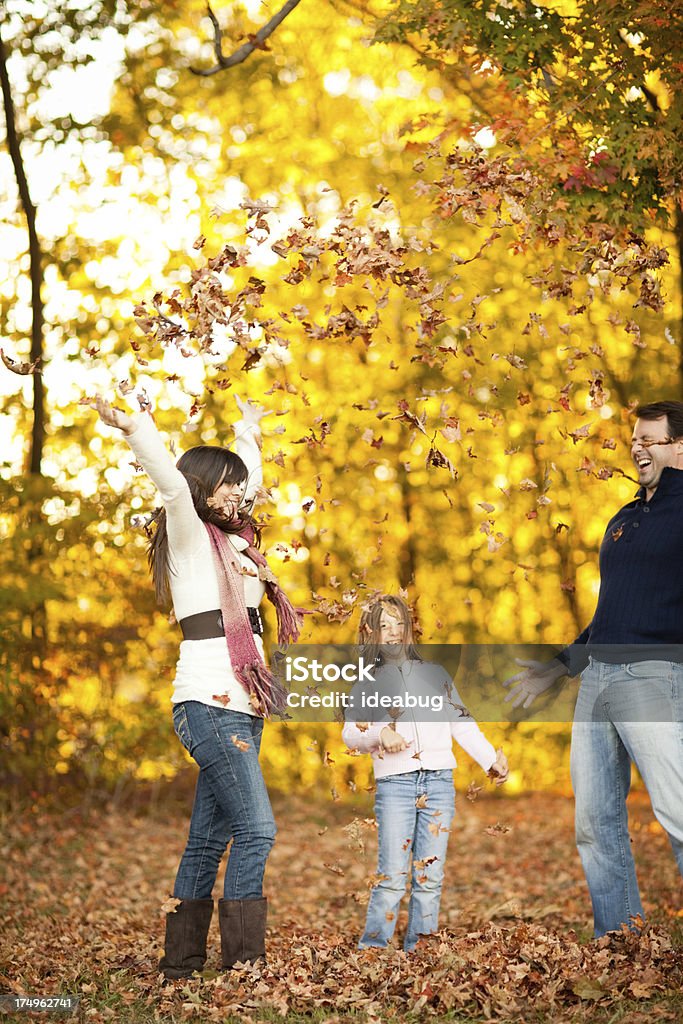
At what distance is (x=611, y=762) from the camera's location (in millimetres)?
3973

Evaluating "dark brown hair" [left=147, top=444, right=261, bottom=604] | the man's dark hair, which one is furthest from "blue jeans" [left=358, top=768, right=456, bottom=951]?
the man's dark hair

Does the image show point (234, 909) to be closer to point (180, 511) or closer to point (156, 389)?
point (180, 511)

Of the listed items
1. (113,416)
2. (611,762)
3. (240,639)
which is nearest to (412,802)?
(611,762)

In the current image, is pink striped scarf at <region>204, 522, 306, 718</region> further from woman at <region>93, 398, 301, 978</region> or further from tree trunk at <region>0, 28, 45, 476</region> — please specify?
tree trunk at <region>0, 28, 45, 476</region>

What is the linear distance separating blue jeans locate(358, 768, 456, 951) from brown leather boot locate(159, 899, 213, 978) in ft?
2.49

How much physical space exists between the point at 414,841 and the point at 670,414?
1948 millimetres

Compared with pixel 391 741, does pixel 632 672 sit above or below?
above

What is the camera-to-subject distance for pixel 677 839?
370 centimetres

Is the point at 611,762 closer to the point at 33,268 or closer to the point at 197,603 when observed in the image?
the point at 197,603

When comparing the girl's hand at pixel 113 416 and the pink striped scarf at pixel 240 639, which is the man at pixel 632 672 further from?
the girl's hand at pixel 113 416

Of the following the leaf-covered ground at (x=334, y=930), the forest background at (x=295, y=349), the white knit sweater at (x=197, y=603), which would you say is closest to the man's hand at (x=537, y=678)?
the leaf-covered ground at (x=334, y=930)

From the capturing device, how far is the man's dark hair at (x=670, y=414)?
156 inches

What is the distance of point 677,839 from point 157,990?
186 cm

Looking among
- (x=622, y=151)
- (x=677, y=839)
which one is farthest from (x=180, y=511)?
(x=622, y=151)
